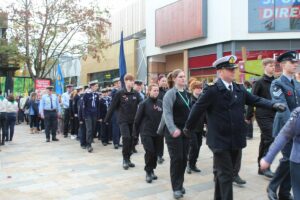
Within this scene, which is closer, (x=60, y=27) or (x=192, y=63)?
(x=60, y=27)

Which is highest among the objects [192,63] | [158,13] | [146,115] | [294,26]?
[158,13]

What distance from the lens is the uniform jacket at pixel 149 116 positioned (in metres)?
6.72

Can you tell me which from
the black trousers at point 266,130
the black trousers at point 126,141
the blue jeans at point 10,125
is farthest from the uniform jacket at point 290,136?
the blue jeans at point 10,125

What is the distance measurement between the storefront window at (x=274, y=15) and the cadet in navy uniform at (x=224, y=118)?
2200cm

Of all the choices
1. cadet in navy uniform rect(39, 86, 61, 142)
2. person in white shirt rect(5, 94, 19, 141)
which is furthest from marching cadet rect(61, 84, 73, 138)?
person in white shirt rect(5, 94, 19, 141)

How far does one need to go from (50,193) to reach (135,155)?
12.1 feet

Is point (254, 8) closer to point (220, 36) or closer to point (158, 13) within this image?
point (220, 36)

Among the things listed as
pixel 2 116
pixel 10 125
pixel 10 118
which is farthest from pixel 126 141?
pixel 10 118

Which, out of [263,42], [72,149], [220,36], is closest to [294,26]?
[263,42]

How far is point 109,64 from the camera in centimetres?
4134

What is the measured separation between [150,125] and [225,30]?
20.3 meters

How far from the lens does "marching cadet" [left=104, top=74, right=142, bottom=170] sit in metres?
7.95

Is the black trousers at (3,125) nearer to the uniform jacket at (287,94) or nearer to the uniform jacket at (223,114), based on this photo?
the uniform jacket at (223,114)

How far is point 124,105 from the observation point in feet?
27.5
